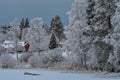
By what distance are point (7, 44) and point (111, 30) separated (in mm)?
59752

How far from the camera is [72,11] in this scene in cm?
5688

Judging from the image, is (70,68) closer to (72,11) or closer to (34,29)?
(72,11)

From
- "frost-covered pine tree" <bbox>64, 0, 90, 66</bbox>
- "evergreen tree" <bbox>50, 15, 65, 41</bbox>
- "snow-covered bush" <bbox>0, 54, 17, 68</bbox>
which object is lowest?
"snow-covered bush" <bbox>0, 54, 17, 68</bbox>

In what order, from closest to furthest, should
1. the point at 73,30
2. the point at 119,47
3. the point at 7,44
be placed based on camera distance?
the point at 119,47, the point at 73,30, the point at 7,44

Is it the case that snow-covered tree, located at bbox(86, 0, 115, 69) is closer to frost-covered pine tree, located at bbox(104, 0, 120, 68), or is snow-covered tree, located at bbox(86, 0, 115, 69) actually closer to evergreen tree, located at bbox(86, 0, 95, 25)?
evergreen tree, located at bbox(86, 0, 95, 25)

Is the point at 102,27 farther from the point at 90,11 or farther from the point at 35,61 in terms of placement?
the point at 35,61

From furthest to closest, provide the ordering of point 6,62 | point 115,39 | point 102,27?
point 6,62
point 102,27
point 115,39

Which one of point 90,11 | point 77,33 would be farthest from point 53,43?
point 90,11

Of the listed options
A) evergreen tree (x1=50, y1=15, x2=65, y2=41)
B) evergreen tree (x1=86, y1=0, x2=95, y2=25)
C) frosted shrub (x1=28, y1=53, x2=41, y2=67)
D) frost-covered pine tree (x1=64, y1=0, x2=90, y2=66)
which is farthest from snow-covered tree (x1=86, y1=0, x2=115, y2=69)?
evergreen tree (x1=50, y1=15, x2=65, y2=41)

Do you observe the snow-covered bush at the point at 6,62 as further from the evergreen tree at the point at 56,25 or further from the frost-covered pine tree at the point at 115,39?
the evergreen tree at the point at 56,25

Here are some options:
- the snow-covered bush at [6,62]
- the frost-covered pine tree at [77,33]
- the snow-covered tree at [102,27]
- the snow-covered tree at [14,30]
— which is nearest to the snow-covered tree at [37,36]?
the snow-covered tree at [14,30]

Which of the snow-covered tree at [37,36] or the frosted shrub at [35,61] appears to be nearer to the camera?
the frosted shrub at [35,61]

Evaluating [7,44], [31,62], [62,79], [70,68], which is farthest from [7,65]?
[7,44]

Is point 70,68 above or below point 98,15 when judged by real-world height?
below
